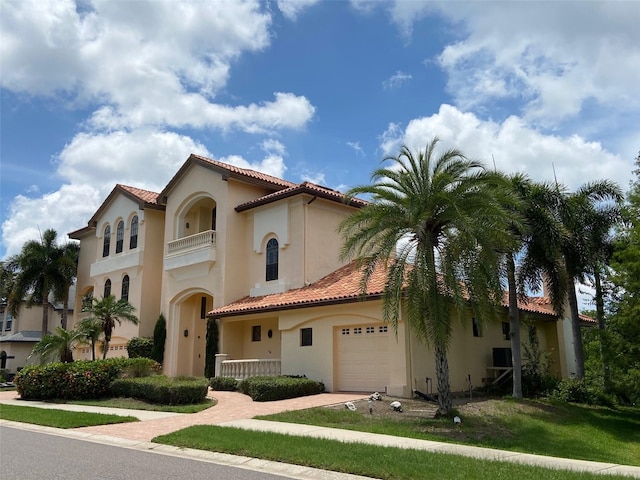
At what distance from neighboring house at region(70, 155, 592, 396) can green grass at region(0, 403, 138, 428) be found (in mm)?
7691

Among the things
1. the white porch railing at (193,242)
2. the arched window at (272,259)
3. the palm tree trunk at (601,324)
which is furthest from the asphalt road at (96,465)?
the white porch railing at (193,242)

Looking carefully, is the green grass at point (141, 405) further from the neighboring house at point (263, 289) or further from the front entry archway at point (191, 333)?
the front entry archway at point (191, 333)

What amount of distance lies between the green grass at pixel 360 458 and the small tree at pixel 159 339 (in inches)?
695

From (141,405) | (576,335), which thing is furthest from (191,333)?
(576,335)

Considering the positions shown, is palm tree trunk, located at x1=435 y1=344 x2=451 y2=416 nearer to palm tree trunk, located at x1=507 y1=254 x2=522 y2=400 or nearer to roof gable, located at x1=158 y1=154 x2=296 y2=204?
palm tree trunk, located at x1=507 y1=254 x2=522 y2=400

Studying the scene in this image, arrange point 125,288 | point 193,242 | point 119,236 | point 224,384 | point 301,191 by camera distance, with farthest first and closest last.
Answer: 1. point 119,236
2. point 125,288
3. point 193,242
4. point 301,191
5. point 224,384

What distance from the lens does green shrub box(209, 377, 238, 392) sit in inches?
855

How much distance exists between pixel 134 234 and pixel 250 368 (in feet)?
47.3

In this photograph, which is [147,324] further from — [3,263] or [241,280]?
[3,263]

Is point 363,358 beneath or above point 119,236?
beneath

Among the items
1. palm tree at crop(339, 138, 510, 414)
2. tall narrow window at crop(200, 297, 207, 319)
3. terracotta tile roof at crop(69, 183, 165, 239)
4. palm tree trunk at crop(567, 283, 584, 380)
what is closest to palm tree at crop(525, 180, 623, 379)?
palm tree trunk at crop(567, 283, 584, 380)

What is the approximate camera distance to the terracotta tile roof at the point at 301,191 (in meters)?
25.1

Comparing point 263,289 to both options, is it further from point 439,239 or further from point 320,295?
point 439,239

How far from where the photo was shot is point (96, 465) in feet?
29.9
